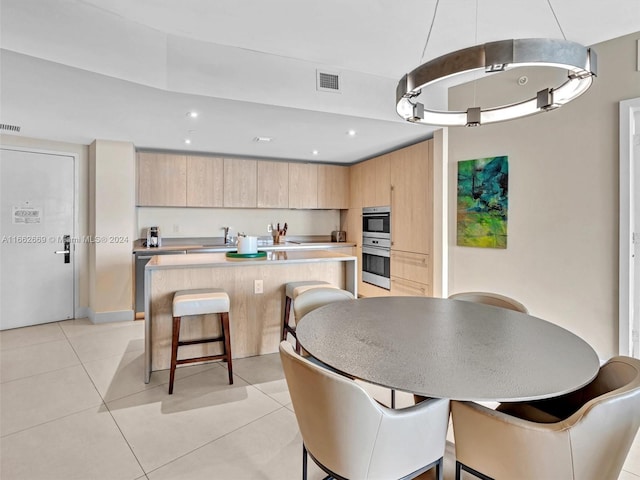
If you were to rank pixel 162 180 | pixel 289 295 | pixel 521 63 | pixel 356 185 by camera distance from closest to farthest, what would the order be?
pixel 521 63 < pixel 289 295 < pixel 162 180 < pixel 356 185

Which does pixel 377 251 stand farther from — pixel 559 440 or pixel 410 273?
pixel 559 440

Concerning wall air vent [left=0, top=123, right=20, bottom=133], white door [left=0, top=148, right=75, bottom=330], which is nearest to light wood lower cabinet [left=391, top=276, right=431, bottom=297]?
white door [left=0, top=148, right=75, bottom=330]

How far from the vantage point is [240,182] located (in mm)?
5105

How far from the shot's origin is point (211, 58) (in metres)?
2.57

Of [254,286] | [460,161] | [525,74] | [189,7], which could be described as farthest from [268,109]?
[525,74]

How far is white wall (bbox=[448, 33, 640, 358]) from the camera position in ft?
8.42

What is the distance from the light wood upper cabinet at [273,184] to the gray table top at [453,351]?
3.61 metres

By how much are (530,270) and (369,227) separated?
8.05 ft

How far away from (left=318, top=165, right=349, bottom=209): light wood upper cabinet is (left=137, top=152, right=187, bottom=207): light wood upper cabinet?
2.11 m

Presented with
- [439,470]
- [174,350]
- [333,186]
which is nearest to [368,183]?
[333,186]

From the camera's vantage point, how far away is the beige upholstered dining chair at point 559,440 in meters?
0.99

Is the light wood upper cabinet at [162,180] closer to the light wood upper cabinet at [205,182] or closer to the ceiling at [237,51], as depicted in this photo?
the light wood upper cabinet at [205,182]

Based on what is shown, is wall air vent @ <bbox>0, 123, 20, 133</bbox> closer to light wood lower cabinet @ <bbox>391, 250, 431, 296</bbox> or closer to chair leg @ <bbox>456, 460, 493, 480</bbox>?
light wood lower cabinet @ <bbox>391, 250, 431, 296</bbox>

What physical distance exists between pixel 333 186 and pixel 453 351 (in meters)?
4.60
